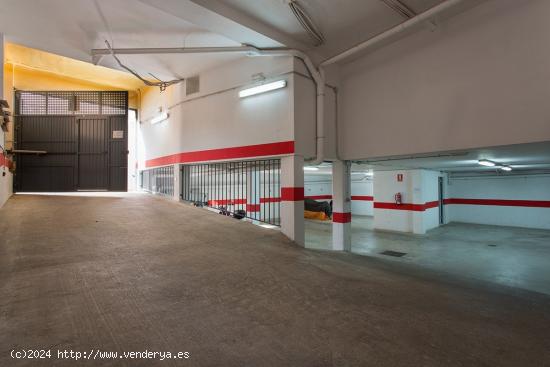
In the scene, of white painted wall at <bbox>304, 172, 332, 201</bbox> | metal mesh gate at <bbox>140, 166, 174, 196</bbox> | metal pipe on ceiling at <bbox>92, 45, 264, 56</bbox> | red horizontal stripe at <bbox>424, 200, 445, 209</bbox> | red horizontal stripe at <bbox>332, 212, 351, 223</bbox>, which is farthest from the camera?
white painted wall at <bbox>304, 172, 332, 201</bbox>

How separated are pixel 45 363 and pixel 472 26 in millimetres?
6506

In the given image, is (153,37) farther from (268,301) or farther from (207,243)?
(268,301)

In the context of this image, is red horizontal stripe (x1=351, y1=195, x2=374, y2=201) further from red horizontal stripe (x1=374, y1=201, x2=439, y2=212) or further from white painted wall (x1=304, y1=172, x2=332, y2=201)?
red horizontal stripe (x1=374, y1=201, x2=439, y2=212)

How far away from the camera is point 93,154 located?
29.3 ft

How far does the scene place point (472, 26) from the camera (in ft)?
15.0

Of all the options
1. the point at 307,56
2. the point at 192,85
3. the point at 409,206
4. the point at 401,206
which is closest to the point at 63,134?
the point at 192,85

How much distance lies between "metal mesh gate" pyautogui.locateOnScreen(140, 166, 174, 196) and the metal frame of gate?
82 centimetres

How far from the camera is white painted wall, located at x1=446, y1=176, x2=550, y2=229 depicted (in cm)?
1156

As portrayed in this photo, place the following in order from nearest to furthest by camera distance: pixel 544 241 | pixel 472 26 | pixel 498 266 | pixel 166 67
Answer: pixel 472 26
pixel 498 266
pixel 166 67
pixel 544 241

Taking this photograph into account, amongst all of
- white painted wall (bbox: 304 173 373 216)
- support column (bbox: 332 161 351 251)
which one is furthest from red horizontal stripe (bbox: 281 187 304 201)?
white painted wall (bbox: 304 173 373 216)

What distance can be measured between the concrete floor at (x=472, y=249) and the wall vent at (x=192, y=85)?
5249 mm

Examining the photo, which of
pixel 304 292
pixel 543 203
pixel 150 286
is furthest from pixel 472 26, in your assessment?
pixel 543 203

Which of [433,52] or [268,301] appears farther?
[433,52]

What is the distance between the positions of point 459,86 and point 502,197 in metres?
10.6
